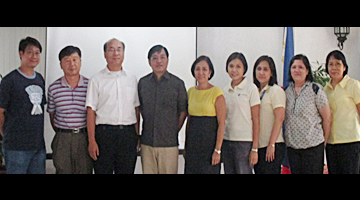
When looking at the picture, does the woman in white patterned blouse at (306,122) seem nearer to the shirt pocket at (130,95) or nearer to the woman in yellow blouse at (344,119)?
the woman in yellow blouse at (344,119)

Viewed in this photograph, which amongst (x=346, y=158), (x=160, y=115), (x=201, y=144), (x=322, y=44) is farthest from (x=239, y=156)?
(x=322, y=44)

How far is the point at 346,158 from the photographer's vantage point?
115 inches

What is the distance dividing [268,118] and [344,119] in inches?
25.8

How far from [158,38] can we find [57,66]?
1.13 meters

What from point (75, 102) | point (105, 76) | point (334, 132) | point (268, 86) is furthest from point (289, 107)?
point (75, 102)

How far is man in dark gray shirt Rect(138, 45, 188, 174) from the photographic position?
292 cm

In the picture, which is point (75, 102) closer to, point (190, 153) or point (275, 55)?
point (190, 153)

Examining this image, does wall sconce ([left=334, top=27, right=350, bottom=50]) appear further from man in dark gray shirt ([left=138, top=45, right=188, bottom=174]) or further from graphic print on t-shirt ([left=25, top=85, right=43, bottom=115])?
graphic print on t-shirt ([left=25, top=85, right=43, bottom=115])

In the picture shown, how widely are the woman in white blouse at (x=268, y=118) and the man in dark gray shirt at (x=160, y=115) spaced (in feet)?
2.24

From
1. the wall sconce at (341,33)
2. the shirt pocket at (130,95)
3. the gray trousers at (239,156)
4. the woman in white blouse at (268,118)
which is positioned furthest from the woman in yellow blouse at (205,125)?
the wall sconce at (341,33)

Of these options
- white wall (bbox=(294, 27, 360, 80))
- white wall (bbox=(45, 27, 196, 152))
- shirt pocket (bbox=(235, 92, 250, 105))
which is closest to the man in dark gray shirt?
shirt pocket (bbox=(235, 92, 250, 105))

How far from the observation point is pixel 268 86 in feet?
9.71

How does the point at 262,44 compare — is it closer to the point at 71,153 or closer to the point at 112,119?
the point at 112,119

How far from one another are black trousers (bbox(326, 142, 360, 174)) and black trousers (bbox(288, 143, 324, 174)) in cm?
20
